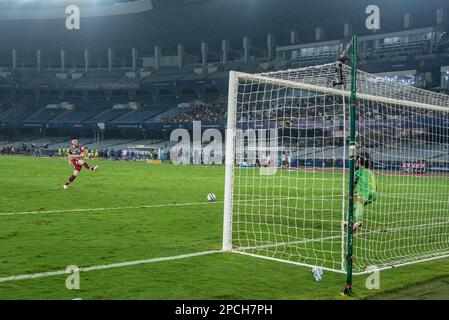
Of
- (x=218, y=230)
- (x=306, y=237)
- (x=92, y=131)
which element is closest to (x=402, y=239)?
(x=306, y=237)

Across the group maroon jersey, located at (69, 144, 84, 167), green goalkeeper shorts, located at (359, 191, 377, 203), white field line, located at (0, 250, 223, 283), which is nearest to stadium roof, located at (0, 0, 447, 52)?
maroon jersey, located at (69, 144, 84, 167)

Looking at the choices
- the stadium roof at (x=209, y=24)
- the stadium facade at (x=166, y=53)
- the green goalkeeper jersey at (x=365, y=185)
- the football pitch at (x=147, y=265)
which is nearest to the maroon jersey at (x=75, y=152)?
the football pitch at (x=147, y=265)

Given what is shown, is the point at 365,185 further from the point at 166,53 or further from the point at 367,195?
the point at 166,53

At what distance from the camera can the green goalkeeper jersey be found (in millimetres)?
10211

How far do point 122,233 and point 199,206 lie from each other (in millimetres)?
5122

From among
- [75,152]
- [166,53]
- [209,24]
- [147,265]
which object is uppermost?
[209,24]

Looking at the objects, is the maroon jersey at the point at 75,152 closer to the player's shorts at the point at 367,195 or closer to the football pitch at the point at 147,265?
the football pitch at the point at 147,265

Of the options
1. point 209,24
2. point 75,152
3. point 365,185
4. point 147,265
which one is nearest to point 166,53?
point 209,24

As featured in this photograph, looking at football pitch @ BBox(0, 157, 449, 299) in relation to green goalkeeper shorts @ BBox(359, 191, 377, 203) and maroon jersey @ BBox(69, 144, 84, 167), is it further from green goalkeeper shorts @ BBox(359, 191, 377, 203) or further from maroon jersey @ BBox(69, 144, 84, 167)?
maroon jersey @ BBox(69, 144, 84, 167)

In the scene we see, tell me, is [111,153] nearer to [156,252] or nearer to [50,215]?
[50,215]

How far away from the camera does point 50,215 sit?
11.8 metres

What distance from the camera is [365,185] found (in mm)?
10234

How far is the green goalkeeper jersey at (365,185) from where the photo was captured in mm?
10211

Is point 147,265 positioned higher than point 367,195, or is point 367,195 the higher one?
point 367,195
